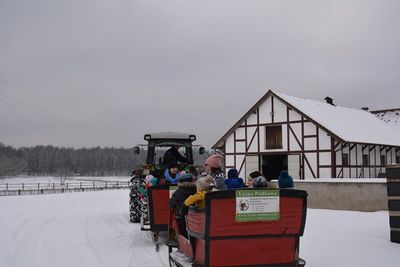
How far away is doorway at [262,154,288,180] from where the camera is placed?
2828 cm

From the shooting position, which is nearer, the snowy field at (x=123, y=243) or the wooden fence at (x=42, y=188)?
the snowy field at (x=123, y=243)

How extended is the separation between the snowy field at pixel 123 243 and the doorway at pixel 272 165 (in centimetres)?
1462

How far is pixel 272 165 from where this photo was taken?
28734 millimetres

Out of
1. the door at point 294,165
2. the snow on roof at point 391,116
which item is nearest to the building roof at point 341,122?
the door at point 294,165

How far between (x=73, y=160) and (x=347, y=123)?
132108mm

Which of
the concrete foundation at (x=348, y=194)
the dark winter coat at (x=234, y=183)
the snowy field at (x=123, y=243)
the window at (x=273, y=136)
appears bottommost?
the snowy field at (x=123, y=243)

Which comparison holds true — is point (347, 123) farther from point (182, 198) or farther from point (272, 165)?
point (182, 198)

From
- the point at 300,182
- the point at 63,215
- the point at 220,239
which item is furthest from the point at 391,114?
the point at 220,239

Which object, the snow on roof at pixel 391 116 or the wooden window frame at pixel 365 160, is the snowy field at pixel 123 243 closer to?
the wooden window frame at pixel 365 160

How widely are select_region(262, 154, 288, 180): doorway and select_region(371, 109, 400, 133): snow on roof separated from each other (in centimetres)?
1176

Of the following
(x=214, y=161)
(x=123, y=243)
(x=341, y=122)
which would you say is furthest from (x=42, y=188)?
(x=214, y=161)

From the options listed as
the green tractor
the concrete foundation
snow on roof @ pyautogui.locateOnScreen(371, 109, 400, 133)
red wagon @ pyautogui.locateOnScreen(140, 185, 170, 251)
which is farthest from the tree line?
red wagon @ pyautogui.locateOnScreen(140, 185, 170, 251)

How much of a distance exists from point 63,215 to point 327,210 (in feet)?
30.0

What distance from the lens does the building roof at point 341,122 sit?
2484 centimetres
